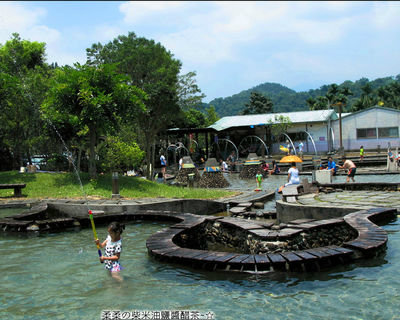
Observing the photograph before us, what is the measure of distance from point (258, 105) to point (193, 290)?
211 ft

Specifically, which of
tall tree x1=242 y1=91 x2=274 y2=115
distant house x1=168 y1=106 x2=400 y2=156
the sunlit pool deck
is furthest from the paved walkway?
tall tree x1=242 y1=91 x2=274 y2=115

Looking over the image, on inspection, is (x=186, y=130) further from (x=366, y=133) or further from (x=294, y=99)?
(x=294, y=99)

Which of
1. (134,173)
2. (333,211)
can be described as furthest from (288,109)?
(333,211)

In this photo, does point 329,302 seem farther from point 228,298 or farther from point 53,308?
point 53,308

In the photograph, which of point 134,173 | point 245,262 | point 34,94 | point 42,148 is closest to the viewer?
point 245,262

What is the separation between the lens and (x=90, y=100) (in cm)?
1352

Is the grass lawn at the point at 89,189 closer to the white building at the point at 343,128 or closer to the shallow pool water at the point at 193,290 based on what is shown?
the shallow pool water at the point at 193,290

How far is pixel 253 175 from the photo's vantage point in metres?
23.3

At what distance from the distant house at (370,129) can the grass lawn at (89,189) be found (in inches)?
1030

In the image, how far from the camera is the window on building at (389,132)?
35656 millimetres

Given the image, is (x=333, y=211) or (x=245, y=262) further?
(x=333, y=211)

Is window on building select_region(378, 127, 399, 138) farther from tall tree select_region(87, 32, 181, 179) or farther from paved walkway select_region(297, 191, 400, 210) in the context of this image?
paved walkway select_region(297, 191, 400, 210)

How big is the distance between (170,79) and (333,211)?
15321 mm

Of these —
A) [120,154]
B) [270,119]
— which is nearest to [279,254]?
[120,154]
